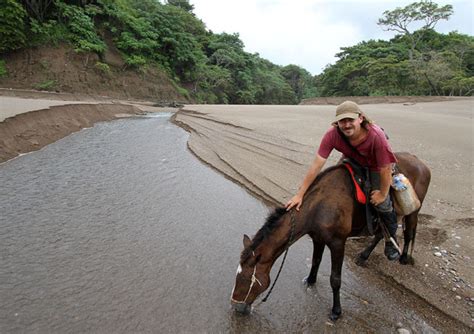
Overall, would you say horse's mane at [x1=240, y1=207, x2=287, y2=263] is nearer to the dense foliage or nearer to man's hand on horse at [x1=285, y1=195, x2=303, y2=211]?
man's hand on horse at [x1=285, y1=195, x2=303, y2=211]

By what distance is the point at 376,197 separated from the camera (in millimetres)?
3008

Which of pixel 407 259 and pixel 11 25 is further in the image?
pixel 11 25

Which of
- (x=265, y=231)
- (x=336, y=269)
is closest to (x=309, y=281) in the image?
(x=336, y=269)

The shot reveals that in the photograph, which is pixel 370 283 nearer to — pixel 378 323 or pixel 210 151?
pixel 378 323

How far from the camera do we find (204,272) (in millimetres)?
3746

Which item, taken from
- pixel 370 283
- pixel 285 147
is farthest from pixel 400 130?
pixel 370 283

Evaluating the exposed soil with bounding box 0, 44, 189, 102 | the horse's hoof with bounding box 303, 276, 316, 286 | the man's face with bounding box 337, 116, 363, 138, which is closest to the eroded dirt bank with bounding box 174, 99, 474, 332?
the horse's hoof with bounding box 303, 276, 316, 286

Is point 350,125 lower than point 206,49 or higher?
lower

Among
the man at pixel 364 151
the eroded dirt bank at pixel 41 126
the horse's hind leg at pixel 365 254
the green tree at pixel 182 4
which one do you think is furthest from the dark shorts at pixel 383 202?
the green tree at pixel 182 4

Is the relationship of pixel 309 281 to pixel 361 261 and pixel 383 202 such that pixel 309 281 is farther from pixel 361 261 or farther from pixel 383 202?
pixel 383 202

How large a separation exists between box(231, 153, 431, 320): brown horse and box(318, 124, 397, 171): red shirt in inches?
9.0

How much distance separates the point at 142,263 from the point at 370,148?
3223 mm

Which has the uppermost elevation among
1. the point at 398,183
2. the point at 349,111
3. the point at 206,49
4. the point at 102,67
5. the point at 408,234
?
the point at 206,49

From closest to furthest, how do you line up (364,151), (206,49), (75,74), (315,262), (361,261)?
(364,151) → (315,262) → (361,261) → (75,74) → (206,49)
